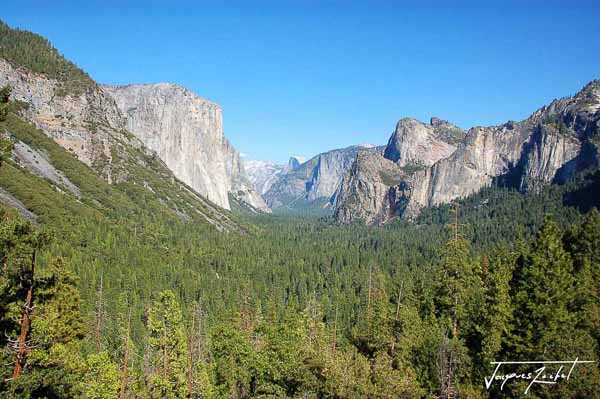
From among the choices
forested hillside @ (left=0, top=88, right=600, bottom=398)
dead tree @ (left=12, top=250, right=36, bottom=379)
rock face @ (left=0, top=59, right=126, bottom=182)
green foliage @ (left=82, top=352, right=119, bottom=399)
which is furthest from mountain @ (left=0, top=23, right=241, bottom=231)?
dead tree @ (left=12, top=250, right=36, bottom=379)

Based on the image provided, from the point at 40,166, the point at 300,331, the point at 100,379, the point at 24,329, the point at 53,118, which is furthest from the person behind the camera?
the point at 53,118

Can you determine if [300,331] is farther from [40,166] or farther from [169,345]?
[40,166]

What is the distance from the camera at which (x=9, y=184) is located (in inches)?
4628

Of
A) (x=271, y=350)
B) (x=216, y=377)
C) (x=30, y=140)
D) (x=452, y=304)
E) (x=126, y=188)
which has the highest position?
(x=30, y=140)

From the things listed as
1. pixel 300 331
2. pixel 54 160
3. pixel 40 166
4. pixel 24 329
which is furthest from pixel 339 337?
pixel 54 160

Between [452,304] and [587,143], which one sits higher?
[587,143]

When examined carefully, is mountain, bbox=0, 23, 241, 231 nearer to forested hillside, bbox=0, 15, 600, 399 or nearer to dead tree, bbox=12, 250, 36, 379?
forested hillside, bbox=0, 15, 600, 399

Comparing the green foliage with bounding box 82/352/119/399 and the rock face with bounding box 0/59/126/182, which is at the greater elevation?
the rock face with bounding box 0/59/126/182

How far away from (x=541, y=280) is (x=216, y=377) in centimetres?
2895

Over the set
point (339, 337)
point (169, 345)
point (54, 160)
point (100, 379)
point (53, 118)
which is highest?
point (53, 118)

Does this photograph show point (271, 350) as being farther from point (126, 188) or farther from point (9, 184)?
point (126, 188)

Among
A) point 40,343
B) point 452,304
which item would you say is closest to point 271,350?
point 452,304

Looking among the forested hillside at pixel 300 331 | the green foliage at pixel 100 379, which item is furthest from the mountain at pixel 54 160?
the green foliage at pixel 100 379

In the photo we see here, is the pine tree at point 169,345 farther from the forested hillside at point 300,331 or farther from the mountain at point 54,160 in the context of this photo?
the mountain at point 54,160
